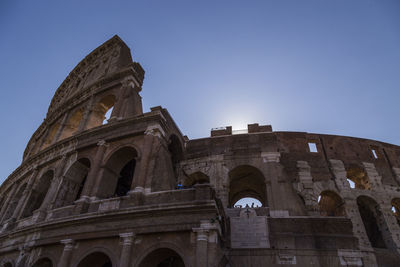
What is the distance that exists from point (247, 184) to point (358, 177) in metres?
7.58

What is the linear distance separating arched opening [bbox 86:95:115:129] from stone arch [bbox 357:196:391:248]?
17070mm

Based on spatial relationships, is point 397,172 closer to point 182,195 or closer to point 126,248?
point 182,195

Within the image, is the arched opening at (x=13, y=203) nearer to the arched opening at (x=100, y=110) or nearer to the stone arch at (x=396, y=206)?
the arched opening at (x=100, y=110)

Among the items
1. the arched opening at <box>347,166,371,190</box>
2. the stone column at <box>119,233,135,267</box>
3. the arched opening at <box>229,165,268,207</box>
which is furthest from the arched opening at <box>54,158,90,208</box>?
the arched opening at <box>347,166,371,190</box>

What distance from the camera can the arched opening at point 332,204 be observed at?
15133 millimetres

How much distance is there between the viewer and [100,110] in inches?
666

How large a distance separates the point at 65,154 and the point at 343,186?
16.1 m

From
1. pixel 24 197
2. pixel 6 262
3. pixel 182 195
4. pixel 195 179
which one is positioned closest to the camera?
pixel 182 195

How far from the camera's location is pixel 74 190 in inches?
527

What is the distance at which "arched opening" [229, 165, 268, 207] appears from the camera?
14.5 metres

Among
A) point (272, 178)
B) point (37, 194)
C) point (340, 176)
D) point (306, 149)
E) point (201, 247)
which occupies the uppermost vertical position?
point (306, 149)

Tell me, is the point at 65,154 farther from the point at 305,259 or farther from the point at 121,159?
the point at 305,259

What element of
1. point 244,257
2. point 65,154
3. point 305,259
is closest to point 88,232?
point 65,154

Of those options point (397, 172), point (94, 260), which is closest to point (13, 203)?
point (94, 260)
